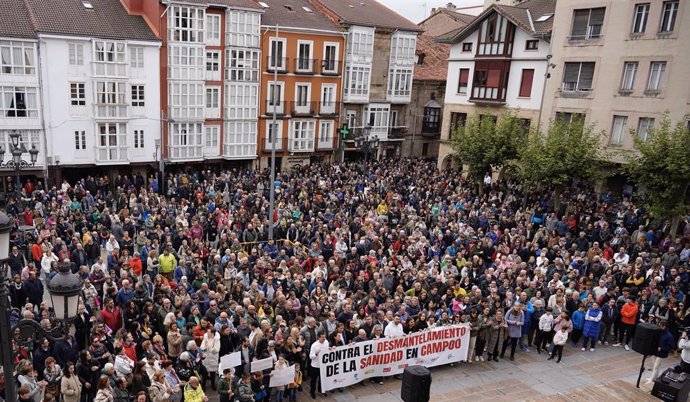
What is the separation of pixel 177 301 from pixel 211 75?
2644 cm

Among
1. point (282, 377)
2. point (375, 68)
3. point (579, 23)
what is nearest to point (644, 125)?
point (579, 23)

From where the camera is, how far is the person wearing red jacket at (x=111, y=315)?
1310 centimetres

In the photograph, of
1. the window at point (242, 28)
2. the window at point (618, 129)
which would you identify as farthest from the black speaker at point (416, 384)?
the window at point (242, 28)

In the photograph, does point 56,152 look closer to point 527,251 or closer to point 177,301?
point 177,301

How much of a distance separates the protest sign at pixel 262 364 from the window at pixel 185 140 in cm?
2722

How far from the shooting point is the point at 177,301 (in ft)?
45.4

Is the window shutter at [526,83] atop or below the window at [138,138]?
atop

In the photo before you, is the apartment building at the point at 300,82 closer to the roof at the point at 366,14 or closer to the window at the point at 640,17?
the roof at the point at 366,14

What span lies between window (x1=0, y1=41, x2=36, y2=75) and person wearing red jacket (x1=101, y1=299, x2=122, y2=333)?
23.7m

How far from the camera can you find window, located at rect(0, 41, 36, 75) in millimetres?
30266

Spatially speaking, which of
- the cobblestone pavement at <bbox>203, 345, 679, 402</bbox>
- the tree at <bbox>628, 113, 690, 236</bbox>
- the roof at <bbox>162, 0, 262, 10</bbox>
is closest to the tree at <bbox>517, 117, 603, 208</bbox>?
the tree at <bbox>628, 113, 690, 236</bbox>

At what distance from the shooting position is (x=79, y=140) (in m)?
33.5

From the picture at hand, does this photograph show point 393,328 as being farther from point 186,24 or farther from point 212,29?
point 212,29

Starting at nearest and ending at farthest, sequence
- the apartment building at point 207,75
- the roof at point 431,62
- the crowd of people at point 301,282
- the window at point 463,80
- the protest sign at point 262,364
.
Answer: the crowd of people at point 301,282, the protest sign at point 262,364, the apartment building at point 207,75, the window at point 463,80, the roof at point 431,62
